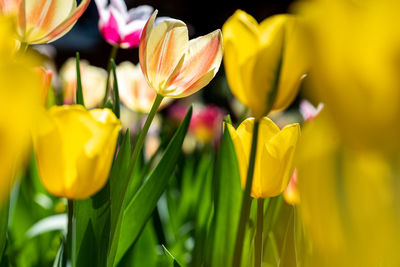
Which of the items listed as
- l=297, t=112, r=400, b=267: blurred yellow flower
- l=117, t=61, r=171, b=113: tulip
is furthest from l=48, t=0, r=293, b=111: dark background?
l=297, t=112, r=400, b=267: blurred yellow flower

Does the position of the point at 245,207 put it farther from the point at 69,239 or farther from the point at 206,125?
the point at 206,125

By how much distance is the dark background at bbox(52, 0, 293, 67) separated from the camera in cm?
460

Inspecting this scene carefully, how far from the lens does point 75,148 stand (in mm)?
320

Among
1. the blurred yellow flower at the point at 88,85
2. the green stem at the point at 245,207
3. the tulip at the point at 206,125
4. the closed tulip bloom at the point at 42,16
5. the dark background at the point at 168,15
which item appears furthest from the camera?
the dark background at the point at 168,15

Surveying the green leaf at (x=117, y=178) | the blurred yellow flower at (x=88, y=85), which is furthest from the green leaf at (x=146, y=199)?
the blurred yellow flower at (x=88, y=85)

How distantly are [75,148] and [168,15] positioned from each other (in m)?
4.89

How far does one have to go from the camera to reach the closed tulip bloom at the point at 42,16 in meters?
0.38

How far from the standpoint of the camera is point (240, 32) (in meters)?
0.29

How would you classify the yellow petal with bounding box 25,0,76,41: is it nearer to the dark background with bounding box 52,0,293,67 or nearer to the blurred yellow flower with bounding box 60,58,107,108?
the blurred yellow flower with bounding box 60,58,107,108

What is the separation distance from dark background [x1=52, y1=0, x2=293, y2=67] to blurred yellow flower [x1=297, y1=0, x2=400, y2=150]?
4.19 metres

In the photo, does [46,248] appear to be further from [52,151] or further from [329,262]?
[329,262]

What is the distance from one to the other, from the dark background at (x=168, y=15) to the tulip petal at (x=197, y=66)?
3.93 m

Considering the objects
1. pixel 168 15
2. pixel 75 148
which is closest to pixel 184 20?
pixel 168 15

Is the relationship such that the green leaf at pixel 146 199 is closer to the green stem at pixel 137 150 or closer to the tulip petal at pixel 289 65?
the green stem at pixel 137 150
